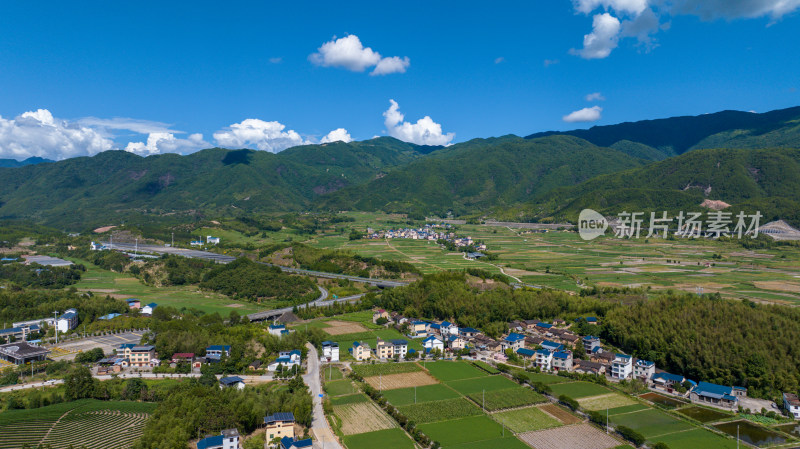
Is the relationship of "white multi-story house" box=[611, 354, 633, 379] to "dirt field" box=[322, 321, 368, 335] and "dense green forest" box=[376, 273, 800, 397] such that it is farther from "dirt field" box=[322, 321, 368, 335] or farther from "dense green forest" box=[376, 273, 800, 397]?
"dirt field" box=[322, 321, 368, 335]

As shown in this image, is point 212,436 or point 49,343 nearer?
point 212,436

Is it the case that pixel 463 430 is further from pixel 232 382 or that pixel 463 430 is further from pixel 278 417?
pixel 232 382

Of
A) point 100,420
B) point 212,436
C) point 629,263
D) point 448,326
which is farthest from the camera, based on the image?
point 629,263

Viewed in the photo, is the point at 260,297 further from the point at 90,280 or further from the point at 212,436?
the point at 212,436

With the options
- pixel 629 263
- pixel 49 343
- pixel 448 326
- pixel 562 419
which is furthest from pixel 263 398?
pixel 629 263

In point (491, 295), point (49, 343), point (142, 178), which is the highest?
point (142, 178)

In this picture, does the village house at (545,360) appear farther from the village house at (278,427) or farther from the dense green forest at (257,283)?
the dense green forest at (257,283)

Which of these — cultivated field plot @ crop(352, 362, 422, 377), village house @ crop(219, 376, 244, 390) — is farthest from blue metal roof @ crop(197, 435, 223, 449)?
cultivated field plot @ crop(352, 362, 422, 377)

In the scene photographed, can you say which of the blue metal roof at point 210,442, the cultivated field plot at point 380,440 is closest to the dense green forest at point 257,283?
the cultivated field plot at point 380,440
